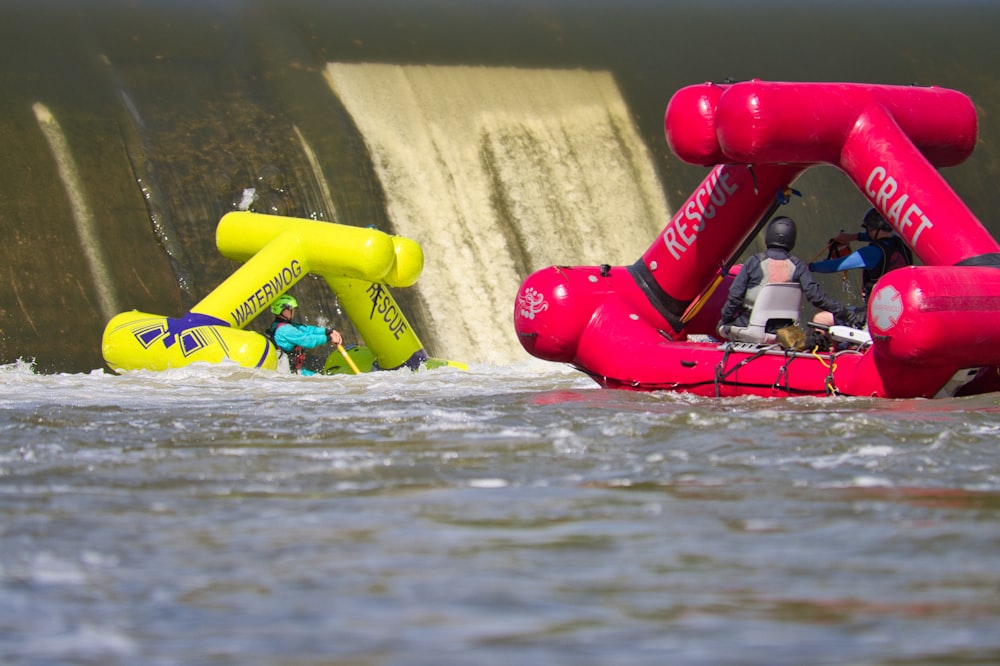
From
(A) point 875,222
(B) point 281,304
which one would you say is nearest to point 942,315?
(A) point 875,222

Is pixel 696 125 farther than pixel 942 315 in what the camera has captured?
Yes

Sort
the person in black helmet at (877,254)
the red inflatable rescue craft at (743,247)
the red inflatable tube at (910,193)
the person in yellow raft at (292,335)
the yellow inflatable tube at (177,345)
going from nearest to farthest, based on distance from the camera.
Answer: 1. the red inflatable rescue craft at (743,247)
2. the red inflatable tube at (910,193)
3. the person in black helmet at (877,254)
4. the yellow inflatable tube at (177,345)
5. the person in yellow raft at (292,335)

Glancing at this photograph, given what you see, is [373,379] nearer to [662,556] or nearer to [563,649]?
[662,556]

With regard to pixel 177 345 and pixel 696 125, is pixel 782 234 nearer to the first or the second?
pixel 696 125

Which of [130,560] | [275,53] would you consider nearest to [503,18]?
[275,53]

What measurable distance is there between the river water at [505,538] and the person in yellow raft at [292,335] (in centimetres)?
401

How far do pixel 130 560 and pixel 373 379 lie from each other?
20.8 feet

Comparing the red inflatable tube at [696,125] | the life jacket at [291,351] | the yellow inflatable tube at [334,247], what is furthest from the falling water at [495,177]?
the red inflatable tube at [696,125]

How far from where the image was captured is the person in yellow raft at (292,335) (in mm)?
10523

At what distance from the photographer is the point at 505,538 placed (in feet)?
12.5

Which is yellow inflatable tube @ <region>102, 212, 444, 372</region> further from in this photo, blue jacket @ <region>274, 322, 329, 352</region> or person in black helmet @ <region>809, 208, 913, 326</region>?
person in black helmet @ <region>809, 208, 913, 326</region>

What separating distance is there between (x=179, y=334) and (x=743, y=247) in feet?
13.5

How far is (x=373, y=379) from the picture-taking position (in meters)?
10.0

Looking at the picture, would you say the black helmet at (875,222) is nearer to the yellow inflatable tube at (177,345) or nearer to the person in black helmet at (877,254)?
the person in black helmet at (877,254)
